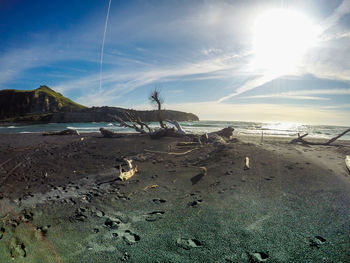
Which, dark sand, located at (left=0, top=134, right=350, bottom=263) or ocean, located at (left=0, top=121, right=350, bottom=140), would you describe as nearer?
dark sand, located at (left=0, top=134, right=350, bottom=263)

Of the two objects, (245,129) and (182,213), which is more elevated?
(245,129)

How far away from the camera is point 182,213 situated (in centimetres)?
332

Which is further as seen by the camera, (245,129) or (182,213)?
(245,129)

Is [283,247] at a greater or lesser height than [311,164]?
lesser

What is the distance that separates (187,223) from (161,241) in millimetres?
582

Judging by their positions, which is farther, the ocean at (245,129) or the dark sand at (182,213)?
the ocean at (245,129)

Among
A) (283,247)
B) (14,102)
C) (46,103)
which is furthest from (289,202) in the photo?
(14,102)

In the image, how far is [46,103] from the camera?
92688 mm

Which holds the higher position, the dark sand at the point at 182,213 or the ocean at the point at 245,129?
the ocean at the point at 245,129

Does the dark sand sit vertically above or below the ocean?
below

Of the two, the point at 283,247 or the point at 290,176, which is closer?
the point at 283,247

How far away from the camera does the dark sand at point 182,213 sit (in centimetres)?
237

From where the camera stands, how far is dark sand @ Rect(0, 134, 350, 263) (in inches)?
93.2

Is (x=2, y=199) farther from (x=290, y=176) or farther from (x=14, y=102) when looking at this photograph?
(x=14, y=102)
